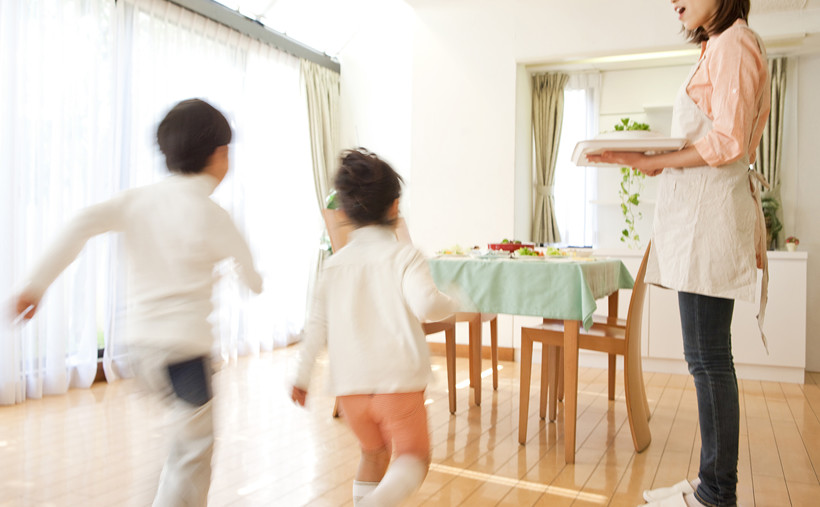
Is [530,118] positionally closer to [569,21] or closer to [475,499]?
[569,21]

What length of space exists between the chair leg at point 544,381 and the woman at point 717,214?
1030mm

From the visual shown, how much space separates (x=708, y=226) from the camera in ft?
5.51

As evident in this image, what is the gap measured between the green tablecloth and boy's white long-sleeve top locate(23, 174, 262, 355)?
1.17 metres

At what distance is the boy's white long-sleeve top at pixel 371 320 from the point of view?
1.34 metres

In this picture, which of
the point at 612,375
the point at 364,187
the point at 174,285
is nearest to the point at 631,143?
the point at 364,187

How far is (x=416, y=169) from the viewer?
4832 mm

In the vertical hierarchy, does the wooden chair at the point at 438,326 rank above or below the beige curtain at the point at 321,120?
below

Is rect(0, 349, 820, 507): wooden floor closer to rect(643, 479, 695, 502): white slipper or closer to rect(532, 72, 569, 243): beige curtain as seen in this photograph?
rect(643, 479, 695, 502): white slipper

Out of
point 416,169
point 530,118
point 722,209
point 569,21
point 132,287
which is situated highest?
point 569,21

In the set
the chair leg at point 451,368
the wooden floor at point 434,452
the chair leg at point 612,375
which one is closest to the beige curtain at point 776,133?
the wooden floor at point 434,452

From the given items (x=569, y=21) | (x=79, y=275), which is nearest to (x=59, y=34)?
(x=79, y=275)

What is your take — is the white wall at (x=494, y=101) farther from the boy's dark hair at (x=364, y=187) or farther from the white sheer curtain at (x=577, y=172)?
the boy's dark hair at (x=364, y=187)

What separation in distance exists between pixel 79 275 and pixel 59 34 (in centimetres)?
124

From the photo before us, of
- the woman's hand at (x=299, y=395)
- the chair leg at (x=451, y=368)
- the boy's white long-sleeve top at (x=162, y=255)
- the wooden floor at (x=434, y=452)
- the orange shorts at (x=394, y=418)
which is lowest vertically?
the wooden floor at (x=434, y=452)
